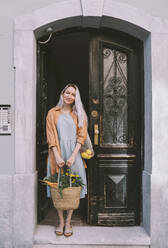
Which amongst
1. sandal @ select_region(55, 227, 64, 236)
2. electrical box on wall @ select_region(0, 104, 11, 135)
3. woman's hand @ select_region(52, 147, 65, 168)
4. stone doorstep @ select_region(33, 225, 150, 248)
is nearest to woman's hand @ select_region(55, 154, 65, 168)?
woman's hand @ select_region(52, 147, 65, 168)

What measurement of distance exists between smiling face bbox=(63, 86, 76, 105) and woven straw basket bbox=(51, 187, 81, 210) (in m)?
1.26

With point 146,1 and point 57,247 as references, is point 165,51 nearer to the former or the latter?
point 146,1

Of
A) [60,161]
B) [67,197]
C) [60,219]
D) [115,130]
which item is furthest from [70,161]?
[115,130]

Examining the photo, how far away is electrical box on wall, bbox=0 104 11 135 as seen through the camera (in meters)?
3.62

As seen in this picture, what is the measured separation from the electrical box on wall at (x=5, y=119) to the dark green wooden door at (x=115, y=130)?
1283 millimetres

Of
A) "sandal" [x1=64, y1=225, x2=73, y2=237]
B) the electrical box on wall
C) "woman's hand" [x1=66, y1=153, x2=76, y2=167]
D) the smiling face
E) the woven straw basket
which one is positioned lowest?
"sandal" [x1=64, y1=225, x2=73, y2=237]

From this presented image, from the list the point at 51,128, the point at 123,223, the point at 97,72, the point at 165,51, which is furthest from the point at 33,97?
the point at 123,223

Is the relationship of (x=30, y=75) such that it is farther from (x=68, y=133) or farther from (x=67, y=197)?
(x=67, y=197)

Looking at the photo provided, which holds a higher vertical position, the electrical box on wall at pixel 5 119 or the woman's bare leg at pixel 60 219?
the electrical box on wall at pixel 5 119

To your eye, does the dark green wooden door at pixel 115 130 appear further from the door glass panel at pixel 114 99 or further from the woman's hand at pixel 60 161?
the woman's hand at pixel 60 161

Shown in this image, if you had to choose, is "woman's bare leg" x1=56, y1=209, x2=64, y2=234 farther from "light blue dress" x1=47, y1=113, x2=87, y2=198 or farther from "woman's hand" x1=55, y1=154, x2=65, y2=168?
"woman's hand" x1=55, y1=154, x2=65, y2=168

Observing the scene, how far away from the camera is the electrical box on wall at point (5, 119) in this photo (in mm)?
3619

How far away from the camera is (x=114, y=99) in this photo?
412 cm

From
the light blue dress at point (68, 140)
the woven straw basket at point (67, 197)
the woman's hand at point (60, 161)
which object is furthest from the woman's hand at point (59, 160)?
the woven straw basket at point (67, 197)
